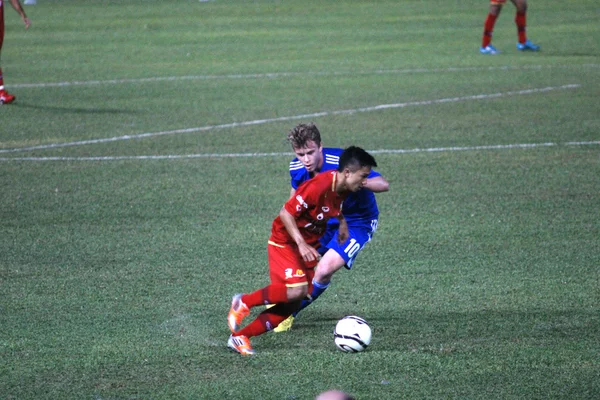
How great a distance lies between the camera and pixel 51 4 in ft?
120

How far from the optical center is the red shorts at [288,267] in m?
6.89

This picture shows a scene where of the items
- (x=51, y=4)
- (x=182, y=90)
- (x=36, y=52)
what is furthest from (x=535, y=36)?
(x=51, y=4)

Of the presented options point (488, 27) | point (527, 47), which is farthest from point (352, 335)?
point (527, 47)

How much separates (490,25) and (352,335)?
659 inches

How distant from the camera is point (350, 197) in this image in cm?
754

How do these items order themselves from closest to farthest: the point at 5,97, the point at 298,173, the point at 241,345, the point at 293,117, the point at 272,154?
1. the point at 241,345
2. the point at 298,173
3. the point at 272,154
4. the point at 293,117
5. the point at 5,97

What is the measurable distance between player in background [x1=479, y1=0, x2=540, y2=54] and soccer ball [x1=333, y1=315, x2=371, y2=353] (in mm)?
16251

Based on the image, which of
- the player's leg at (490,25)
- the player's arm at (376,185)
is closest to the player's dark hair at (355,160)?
the player's arm at (376,185)

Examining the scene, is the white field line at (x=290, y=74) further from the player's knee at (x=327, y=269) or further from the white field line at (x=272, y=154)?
the player's knee at (x=327, y=269)

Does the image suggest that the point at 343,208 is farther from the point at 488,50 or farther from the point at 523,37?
the point at 523,37

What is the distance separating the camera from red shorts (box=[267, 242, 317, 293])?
22.6 ft

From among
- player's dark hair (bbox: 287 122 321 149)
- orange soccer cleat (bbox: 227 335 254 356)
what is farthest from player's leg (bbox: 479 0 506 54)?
orange soccer cleat (bbox: 227 335 254 356)

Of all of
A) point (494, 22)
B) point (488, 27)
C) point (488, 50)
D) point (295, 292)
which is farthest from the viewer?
point (488, 50)

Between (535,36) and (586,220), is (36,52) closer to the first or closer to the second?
(535,36)
